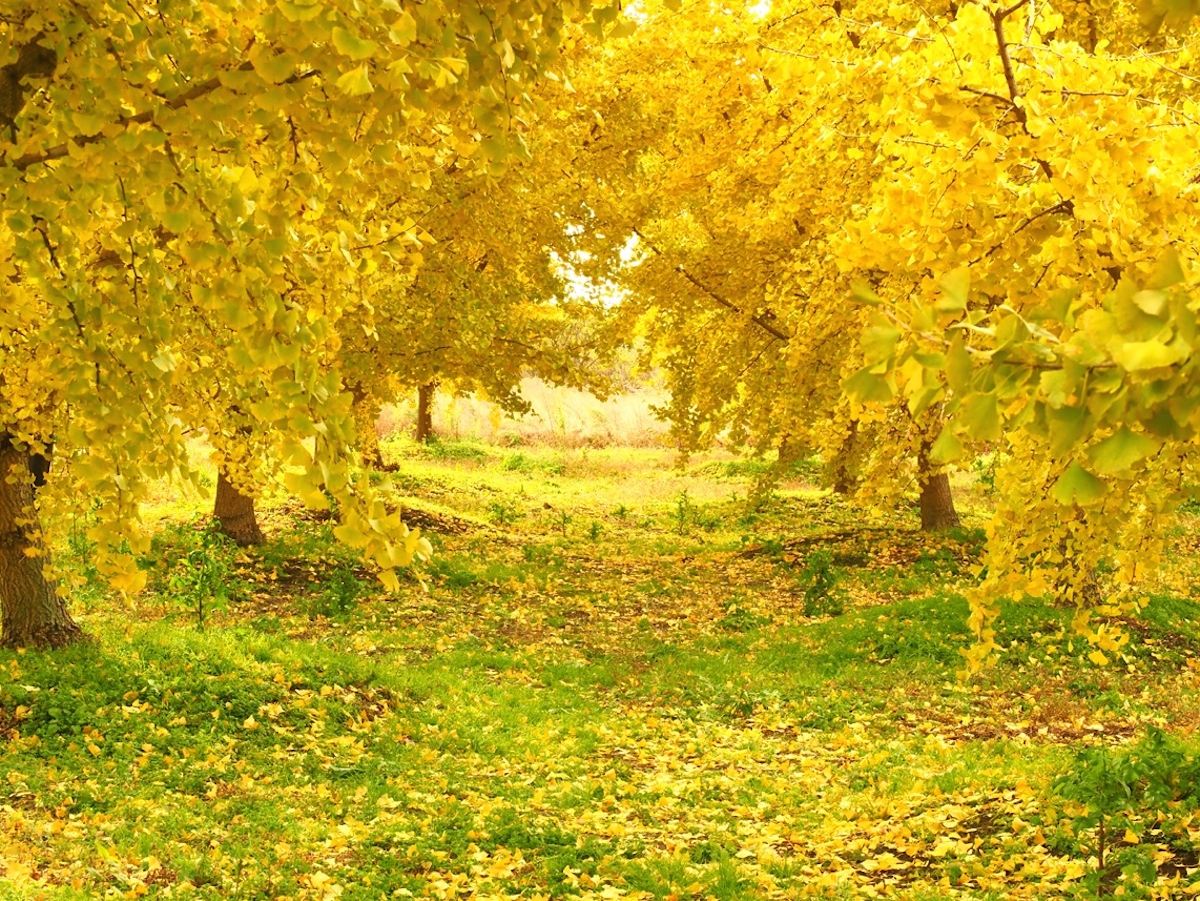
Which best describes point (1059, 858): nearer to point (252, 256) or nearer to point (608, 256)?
point (252, 256)

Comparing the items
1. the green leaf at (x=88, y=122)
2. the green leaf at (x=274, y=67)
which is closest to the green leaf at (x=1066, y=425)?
the green leaf at (x=274, y=67)

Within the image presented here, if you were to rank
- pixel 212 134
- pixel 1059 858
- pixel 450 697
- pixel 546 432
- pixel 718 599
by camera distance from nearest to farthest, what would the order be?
1. pixel 212 134
2. pixel 1059 858
3. pixel 450 697
4. pixel 718 599
5. pixel 546 432

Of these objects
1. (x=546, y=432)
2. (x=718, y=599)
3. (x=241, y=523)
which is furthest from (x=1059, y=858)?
(x=546, y=432)

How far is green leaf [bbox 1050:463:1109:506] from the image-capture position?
147 cm

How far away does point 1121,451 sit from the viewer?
4.54 ft

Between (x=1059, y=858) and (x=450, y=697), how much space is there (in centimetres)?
492

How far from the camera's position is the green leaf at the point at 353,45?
7.11 ft

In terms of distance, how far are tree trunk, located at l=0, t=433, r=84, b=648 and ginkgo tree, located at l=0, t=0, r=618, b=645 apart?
4.83 m

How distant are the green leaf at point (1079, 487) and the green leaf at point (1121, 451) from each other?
0.07m

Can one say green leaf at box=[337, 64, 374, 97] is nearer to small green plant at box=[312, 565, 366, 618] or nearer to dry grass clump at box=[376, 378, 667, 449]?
small green plant at box=[312, 565, 366, 618]

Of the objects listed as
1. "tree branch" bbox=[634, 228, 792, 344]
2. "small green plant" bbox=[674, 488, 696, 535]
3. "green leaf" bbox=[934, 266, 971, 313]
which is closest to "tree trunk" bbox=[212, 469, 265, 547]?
"tree branch" bbox=[634, 228, 792, 344]

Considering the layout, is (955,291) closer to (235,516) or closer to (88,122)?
(88,122)

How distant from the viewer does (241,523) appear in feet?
42.1

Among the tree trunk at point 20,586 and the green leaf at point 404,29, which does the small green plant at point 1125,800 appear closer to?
the green leaf at point 404,29
